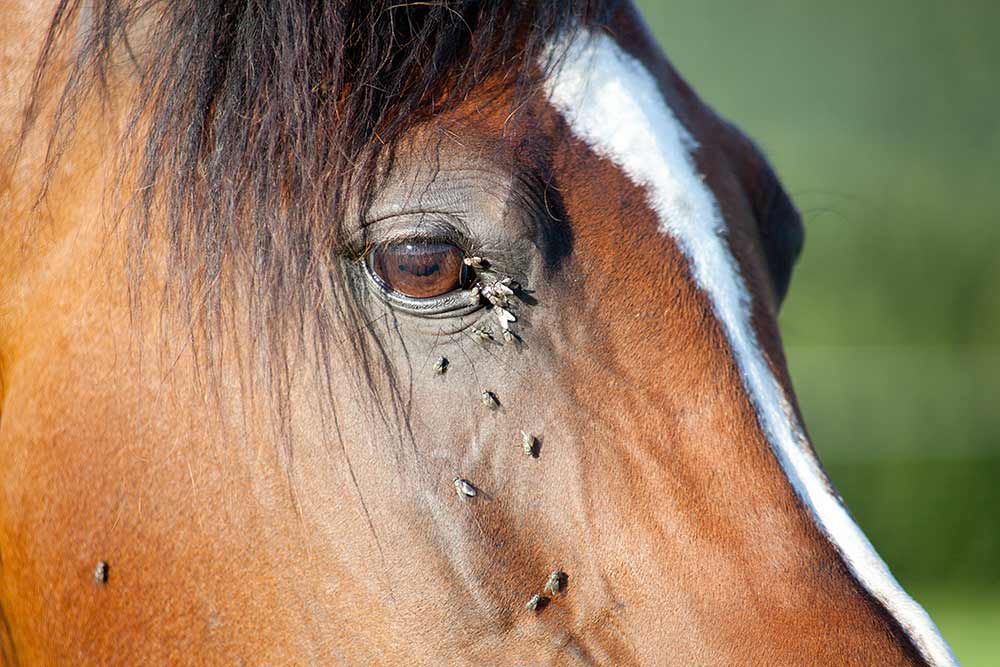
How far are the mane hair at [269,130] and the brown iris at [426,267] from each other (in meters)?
0.07

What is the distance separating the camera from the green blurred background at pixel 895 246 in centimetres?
715

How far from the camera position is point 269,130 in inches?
52.3

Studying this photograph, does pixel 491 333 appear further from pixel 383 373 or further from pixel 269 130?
pixel 269 130

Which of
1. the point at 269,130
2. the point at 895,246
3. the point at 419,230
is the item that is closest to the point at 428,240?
the point at 419,230

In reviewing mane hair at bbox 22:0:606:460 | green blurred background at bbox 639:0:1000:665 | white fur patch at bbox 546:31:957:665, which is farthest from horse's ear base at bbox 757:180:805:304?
green blurred background at bbox 639:0:1000:665

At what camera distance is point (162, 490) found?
133 cm

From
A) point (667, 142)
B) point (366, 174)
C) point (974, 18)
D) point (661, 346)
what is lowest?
point (661, 346)

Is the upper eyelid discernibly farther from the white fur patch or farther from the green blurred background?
the green blurred background

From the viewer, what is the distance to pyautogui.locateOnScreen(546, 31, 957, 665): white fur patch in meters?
1.25

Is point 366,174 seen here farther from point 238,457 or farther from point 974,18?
point 974,18

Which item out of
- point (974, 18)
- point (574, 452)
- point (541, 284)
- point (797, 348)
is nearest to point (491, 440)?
point (574, 452)

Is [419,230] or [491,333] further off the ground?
[419,230]

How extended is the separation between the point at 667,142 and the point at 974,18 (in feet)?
27.7

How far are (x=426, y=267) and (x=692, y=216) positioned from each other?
1.25 ft
